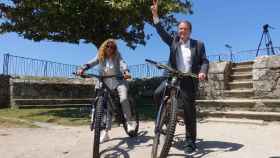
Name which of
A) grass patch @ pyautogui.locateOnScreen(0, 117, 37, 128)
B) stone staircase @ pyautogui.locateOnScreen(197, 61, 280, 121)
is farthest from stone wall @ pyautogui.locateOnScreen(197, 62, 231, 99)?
grass patch @ pyautogui.locateOnScreen(0, 117, 37, 128)

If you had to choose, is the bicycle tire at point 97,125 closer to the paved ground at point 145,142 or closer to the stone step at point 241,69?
the paved ground at point 145,142

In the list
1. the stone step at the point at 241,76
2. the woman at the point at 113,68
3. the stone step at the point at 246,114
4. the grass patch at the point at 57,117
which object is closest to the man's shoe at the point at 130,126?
the woman at the point at 113,68

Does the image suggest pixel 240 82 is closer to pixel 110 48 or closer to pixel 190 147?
pixel 110 48

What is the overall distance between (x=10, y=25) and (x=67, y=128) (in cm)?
562

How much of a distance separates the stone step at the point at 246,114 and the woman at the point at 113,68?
371 centimetres

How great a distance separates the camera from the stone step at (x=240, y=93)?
1065cm

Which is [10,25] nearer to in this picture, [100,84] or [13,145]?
[13,145]

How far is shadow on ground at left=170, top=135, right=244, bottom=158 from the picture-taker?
5.94m

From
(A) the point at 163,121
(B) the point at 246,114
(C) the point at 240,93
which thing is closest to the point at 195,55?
(A) the point at 163,121

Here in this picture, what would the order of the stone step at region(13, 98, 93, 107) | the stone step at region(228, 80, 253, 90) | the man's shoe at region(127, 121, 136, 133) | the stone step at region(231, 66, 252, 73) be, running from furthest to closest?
1. the stone step at region(13, 98, 93, 107)
2. the stone step at region(231, 66, 252, 73)
3. the stone step at region(228, 80, 253, 90)
4. the man's shoe at region(127, 121, 136, 133)

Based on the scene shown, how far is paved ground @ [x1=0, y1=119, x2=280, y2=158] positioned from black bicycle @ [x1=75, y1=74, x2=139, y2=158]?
1.36 ft

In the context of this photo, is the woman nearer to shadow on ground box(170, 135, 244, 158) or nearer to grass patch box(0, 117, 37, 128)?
shadow on ground box(170, 135, 244, 158)

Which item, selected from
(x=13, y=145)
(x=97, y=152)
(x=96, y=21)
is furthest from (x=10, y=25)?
(x=97, y=152)

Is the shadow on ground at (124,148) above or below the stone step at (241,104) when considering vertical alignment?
below
